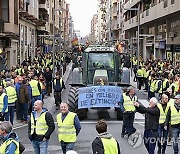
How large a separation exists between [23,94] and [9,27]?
18.1 m

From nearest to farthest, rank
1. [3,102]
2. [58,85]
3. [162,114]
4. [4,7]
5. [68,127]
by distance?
[68,127] → [162,114] → [3,102] → [58,85] → [4,7]

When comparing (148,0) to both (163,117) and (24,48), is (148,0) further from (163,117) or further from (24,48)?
(163,117)

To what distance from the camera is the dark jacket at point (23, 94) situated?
17.6m

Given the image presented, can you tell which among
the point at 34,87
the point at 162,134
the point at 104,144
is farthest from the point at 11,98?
the point at 104,144

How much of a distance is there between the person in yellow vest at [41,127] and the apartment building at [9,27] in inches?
903

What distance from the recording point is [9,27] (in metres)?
34.9

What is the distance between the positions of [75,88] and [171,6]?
65.8 feet

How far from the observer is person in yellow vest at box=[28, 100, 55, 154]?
10031 mm

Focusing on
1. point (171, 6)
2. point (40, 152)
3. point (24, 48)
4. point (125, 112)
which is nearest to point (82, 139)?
point (125, 112)

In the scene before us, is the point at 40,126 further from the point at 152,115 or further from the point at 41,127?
the point at 152,115

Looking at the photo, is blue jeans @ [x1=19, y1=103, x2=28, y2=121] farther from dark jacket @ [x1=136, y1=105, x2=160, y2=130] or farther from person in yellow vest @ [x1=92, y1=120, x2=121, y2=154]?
person in yellow vest @ [x1=92, y1=120, x2=121, y2=154]

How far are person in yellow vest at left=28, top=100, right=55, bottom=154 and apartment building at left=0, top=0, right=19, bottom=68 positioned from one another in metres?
22.9

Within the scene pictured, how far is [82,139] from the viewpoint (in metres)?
14.8

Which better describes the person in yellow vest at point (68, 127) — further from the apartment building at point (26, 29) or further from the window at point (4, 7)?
the apartment building at point (26, 29)
